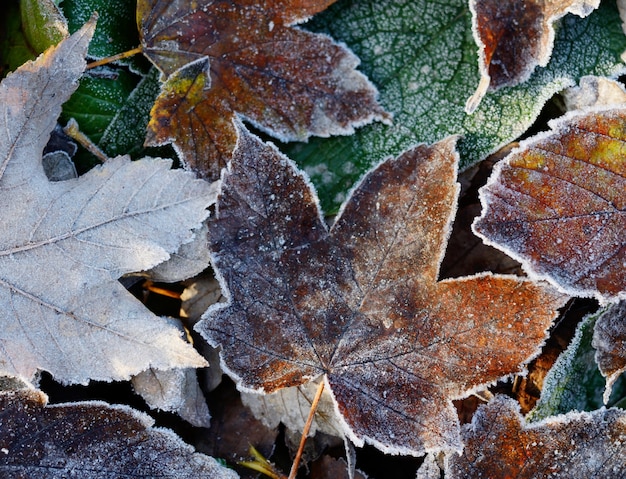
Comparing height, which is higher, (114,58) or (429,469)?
(114,58)

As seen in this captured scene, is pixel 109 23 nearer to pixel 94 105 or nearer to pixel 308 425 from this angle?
pixel 94 105

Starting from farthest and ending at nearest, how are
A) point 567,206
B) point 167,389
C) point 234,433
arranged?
point 234,433 → point 167,389 → point 567,206

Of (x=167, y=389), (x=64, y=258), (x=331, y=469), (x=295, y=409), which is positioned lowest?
(x=331, y=469)

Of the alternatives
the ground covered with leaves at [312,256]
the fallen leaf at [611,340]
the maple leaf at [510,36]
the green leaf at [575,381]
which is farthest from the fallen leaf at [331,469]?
the maple leaf at [510,36]

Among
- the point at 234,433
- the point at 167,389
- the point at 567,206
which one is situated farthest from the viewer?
the point at 234,433

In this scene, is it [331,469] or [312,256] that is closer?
[312,256]

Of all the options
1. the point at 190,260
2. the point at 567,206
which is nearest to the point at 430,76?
the point at 567,206

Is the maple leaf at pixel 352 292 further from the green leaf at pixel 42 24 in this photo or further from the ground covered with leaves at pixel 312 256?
the green leaf at pixel 42 24
